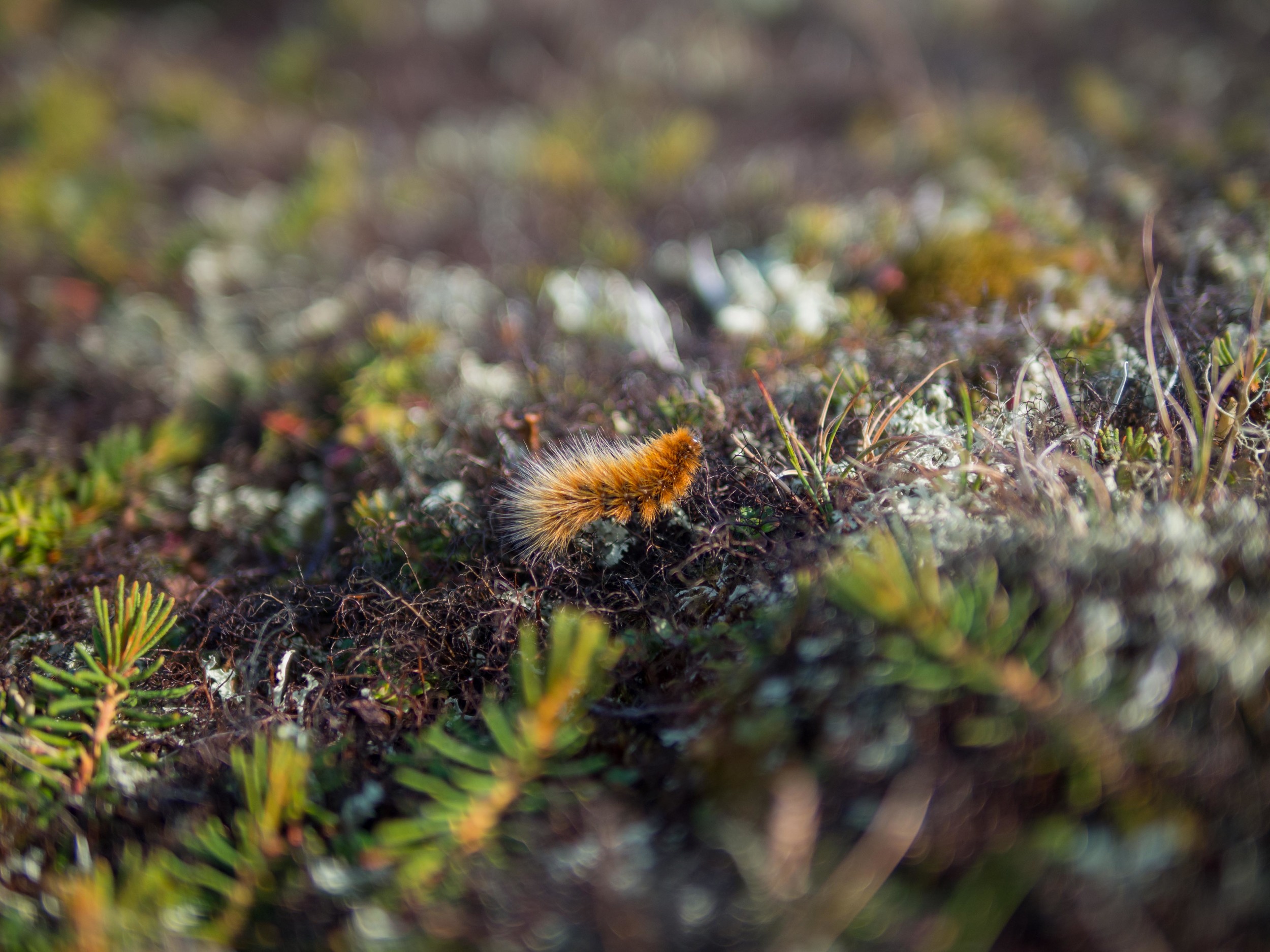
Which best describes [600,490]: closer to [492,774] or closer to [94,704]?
[492,774]

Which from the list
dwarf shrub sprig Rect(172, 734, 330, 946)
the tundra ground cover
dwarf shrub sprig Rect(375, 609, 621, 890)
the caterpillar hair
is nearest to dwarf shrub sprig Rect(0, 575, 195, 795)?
the tundra ground cover

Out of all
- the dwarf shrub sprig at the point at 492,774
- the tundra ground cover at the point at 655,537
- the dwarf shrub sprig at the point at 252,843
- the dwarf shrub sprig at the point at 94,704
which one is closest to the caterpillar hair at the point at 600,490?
the tundra ground cover at the point at 655,537

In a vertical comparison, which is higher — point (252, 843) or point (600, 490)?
point (600, 490)

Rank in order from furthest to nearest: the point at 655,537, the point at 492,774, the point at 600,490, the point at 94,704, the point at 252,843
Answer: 1. the point at 655,537
2. the point at 600,490
3. the point at 94,704
4. the point at 492,774
5. the point at 252,843

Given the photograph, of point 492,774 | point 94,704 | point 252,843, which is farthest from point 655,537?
point 94,704

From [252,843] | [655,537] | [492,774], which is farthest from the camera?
[655,537]

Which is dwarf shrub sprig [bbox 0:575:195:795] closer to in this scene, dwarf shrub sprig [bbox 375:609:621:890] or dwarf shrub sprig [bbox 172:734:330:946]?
dwarf shrub sprig [bbox 172:734:330:946]

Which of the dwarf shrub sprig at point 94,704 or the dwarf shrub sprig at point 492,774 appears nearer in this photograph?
the dwarf shrub sprig at point 492,774

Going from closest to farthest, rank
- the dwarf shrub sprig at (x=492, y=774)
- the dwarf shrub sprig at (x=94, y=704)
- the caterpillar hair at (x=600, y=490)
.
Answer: the dwarf shrub sprig at (x=492, y=774) < the dwarf shrub sprig at (x=94, y=704) < the caterpillar hair at (x=600, y=490)

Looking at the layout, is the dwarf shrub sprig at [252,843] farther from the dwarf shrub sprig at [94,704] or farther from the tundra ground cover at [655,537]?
the dwarf shrub sprig at [94,704]
